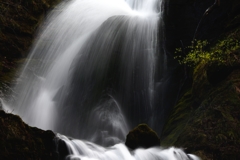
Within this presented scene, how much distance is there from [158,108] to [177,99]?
2.50 feet

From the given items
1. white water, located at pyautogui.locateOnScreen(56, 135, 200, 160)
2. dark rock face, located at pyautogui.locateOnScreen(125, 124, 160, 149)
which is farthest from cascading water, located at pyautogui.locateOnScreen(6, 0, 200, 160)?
white water, located at pyautogui.locateOnScreen(56, 135, 200, 160)

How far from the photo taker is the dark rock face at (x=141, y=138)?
785 cm

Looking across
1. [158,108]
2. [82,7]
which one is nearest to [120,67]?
[158,108]

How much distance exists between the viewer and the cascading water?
10.6 metres

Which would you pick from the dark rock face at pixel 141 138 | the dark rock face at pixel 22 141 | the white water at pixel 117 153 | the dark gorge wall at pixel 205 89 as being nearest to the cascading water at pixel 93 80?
the dark gorge wall at pixel 205 89

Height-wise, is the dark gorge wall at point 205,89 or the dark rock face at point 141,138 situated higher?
the dark gorge wall at point 205,89

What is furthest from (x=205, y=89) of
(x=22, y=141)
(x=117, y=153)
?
(x=22, y=141)

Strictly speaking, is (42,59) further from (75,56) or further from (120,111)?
(120,111)

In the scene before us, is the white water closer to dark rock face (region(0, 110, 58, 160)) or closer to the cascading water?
dark rock face (region(0, 110, 58, 160))

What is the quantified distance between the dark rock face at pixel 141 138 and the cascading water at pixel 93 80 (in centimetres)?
178

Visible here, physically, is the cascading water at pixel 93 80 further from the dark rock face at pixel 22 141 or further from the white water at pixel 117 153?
the dark rock face at pixel 22 141

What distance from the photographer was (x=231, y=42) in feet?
30.7

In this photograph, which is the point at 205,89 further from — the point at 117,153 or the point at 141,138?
the point at 117,153

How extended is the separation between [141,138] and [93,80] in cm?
434
